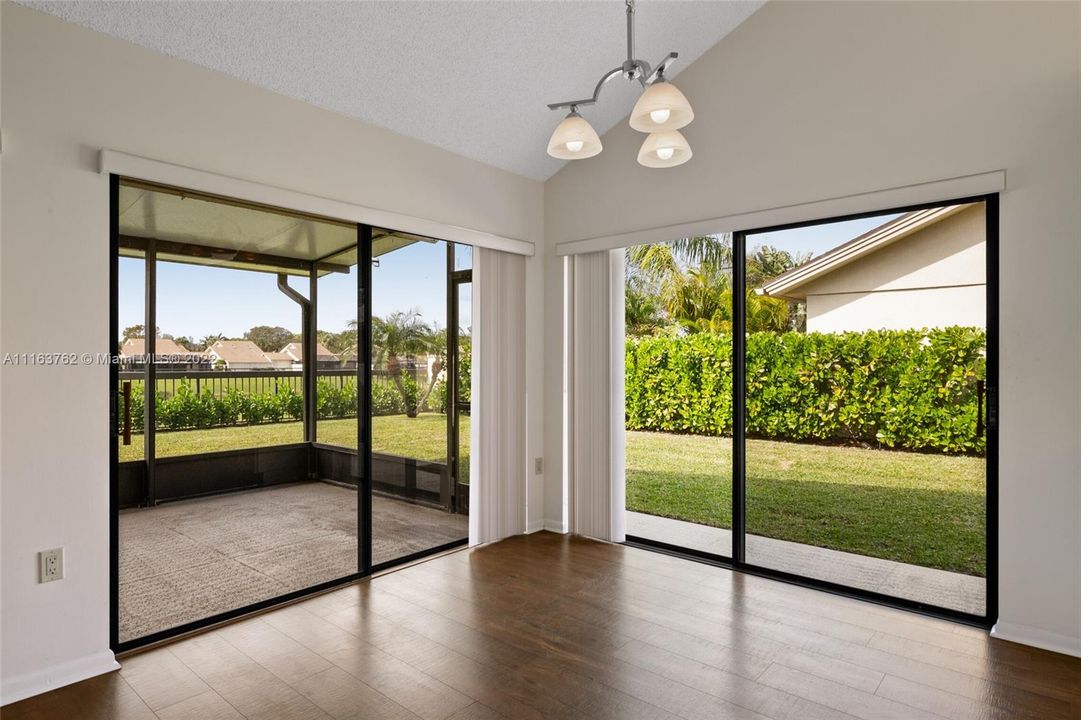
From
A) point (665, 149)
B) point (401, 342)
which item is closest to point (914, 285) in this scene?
point (665, 149)

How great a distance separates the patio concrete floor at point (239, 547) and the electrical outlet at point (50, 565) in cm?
25

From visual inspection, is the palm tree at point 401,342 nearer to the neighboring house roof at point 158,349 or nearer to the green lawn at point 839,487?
the green lawn at point 839,487

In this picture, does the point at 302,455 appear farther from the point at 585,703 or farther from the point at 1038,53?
the point at 1038,53

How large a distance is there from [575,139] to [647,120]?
1.02ft

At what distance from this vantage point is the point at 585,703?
2.29m

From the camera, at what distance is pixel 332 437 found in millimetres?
3541

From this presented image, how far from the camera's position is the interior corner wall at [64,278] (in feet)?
7.82

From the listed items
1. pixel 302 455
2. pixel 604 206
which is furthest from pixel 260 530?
pixel 604 206

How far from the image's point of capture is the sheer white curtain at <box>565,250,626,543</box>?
4336 millimetres

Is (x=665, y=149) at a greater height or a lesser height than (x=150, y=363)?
greater

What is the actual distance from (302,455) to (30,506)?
3.96 ft

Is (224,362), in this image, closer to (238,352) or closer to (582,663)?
(238,352)

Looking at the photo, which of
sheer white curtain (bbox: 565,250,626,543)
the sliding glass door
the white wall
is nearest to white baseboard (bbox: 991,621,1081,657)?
the white wall

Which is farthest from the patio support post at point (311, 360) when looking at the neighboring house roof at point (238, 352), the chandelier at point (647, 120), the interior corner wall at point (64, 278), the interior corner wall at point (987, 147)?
the interior corner wall at point (987, 147)
